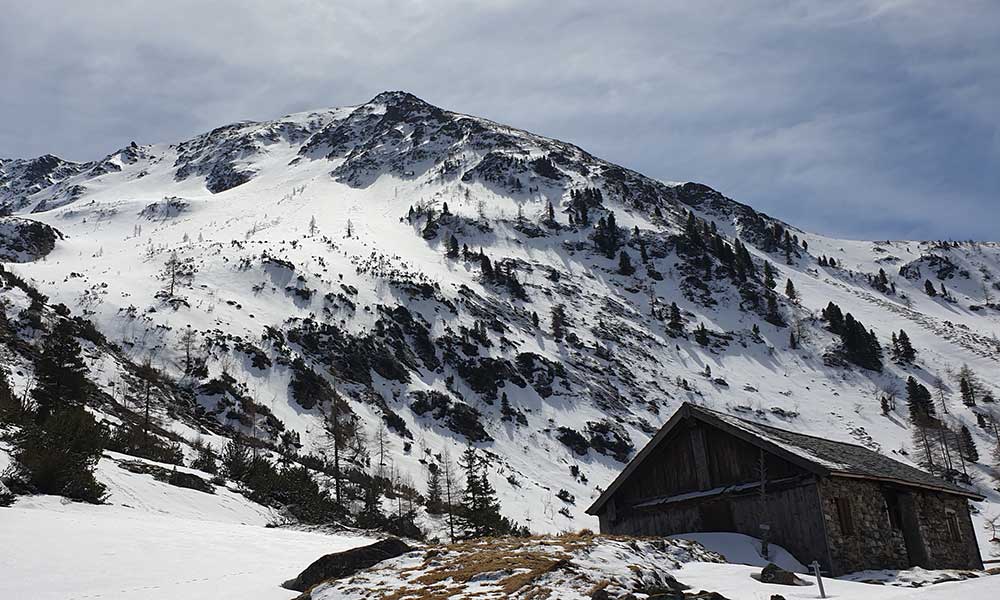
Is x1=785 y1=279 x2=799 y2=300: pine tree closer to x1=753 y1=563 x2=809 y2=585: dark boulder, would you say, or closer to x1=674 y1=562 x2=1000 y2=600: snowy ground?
x1=674 y1=562 x2=1000 y2=600: snowy ground

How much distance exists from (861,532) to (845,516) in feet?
2.33

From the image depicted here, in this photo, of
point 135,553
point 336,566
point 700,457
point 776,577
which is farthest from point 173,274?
point 776,577

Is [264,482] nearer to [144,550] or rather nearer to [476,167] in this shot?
[144,550]

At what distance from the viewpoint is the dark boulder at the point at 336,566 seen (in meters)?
13.4

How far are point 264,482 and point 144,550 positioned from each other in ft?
58.6

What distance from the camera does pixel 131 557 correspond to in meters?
15.1

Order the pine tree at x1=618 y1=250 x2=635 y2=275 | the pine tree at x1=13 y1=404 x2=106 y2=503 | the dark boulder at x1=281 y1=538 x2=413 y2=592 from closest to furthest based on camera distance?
1. the dark boulder at x1=281 y1=538 x2=413 y2=592
2. the pine tree at x1=13 y1=404 x2=106 y2=503
3. the pine tree at x1=618 y1=250 x2=635 y2=275

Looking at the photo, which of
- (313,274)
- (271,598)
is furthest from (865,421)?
(271,598)

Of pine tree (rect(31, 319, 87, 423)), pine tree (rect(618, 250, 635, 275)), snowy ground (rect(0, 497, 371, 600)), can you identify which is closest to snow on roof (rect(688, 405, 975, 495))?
snowy ground (rect(0, 497, 371, 600))

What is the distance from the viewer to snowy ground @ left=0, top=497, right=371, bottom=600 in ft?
42.3

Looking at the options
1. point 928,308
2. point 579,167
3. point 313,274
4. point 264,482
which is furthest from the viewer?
point 579,167

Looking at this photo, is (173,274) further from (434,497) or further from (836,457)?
(836,457)

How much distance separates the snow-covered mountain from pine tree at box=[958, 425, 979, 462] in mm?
1356

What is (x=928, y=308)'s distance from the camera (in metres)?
156
